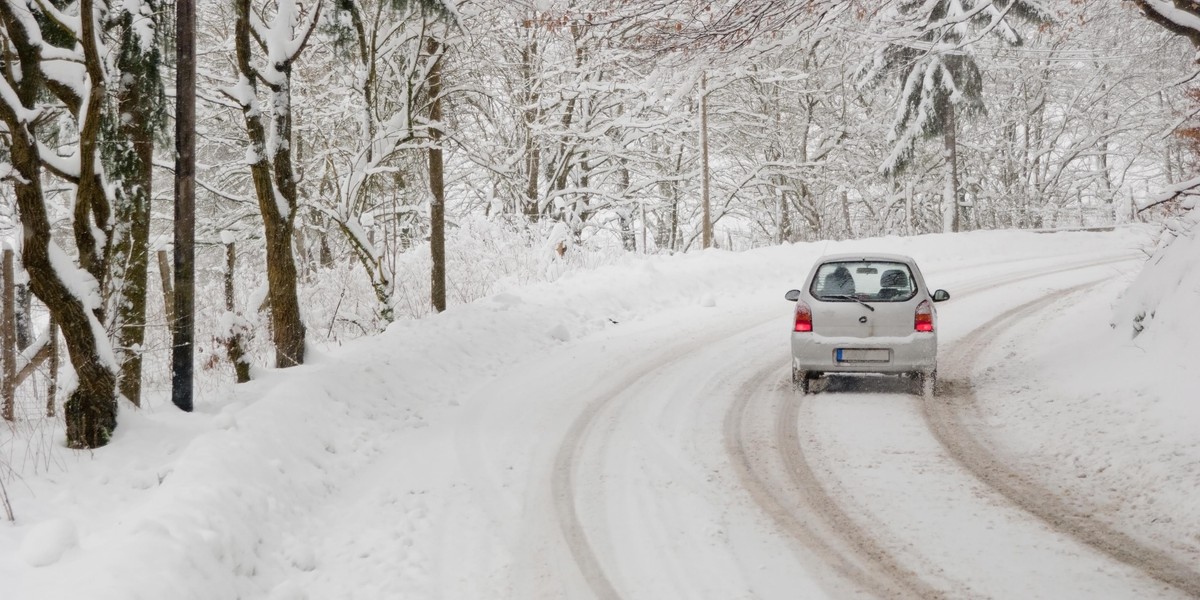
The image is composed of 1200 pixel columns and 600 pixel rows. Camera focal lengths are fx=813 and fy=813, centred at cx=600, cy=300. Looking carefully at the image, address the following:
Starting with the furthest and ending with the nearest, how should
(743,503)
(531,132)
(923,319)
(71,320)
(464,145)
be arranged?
(531,132)
(464,145)
(923,319)
(71,320)
(743,503)

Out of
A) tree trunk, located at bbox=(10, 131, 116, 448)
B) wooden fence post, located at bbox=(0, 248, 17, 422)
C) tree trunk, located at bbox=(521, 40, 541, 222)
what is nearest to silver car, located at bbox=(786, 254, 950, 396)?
tree trunk, located at bbox=(10, 131, 116, 448)

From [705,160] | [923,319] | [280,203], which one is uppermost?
[705,160]

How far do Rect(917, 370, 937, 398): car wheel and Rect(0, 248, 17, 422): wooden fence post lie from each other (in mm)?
9373

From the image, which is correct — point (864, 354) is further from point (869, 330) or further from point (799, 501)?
point (799, 501)

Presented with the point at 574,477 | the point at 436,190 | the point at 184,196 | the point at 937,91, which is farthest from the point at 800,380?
the point at 937,91

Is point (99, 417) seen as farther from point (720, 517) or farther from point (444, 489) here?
point (720, 517)

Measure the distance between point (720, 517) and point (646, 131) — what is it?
64.9 feet

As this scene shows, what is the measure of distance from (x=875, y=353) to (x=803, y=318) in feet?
2.94

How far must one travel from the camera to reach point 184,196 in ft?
24.5

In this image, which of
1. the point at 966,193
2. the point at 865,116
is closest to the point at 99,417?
the point at 865,116

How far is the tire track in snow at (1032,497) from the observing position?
487cm

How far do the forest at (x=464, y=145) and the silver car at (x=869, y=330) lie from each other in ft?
9.94

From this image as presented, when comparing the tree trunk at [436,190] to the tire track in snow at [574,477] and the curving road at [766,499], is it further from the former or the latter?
the tire track in snow at [574,477]

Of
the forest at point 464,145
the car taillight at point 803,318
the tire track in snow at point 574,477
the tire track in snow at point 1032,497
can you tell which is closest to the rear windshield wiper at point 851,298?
the car taillight at point 803,318
